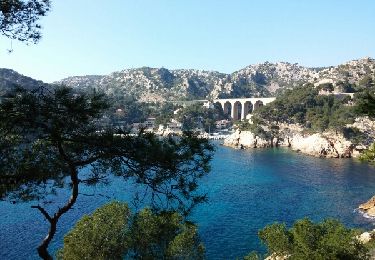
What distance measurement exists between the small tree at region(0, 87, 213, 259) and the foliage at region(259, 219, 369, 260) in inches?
406

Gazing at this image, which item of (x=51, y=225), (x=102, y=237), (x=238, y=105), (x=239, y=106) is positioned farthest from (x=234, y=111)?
(x=51, y=225)

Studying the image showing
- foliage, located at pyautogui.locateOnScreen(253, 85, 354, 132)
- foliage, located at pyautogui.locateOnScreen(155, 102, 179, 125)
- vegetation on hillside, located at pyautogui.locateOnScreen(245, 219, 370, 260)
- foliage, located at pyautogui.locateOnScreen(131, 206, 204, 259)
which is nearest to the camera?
foliage, located at pyautogui.locateOnScreen(131, 206, 204, 259)

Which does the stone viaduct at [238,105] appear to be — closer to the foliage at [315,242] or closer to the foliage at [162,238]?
the foliage at [315,242]

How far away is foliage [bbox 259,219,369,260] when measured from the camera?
16531 mm

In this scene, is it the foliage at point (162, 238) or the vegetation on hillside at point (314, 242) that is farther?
the vegetation on hillside at point (314, 242)

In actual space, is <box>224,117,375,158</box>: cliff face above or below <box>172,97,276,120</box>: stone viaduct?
below

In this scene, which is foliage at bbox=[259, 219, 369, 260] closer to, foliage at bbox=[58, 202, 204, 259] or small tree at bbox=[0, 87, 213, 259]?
foliage at bbox=[58, 202, 204, 259]

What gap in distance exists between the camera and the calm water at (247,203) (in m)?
27.8

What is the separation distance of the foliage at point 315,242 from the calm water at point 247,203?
617 cm

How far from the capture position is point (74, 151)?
8016mm

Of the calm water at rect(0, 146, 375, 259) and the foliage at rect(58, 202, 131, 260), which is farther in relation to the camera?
the calm water at rect(0, 146, 375, 259)

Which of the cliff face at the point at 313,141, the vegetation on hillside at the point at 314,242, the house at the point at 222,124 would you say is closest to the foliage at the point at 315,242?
the vegetation on hillside at the point at 314,242

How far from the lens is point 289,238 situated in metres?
20.1

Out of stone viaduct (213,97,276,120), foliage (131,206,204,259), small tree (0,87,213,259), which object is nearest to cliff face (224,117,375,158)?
stone viaduct (213,97,276,120)
